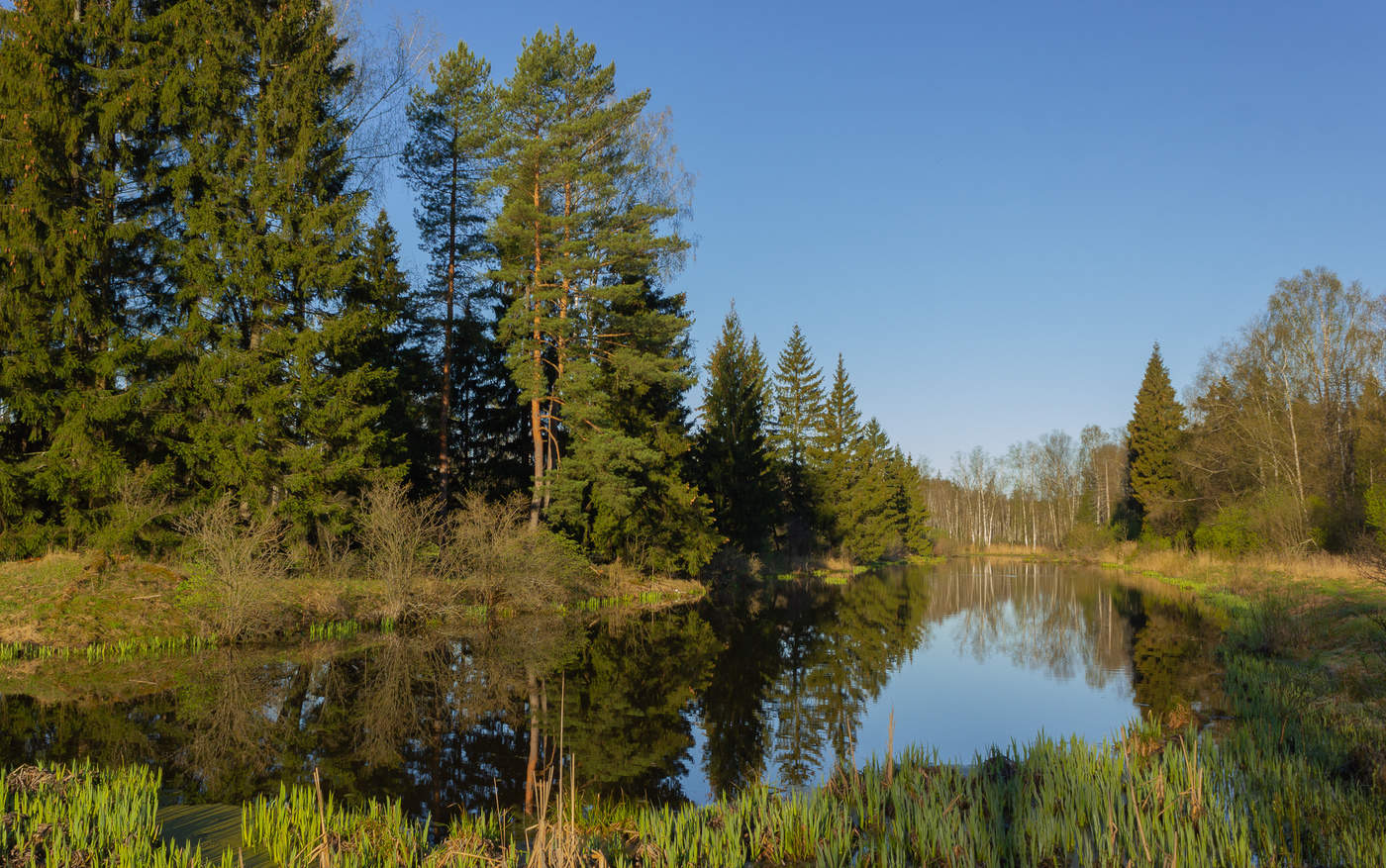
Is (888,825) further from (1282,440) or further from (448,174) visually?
(1282,440)

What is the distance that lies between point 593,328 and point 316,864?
69.9ft

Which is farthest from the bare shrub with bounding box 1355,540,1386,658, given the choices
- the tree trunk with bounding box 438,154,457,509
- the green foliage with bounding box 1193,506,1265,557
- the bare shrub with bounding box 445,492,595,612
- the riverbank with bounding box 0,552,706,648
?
the tree trunk with bounding box 438,154,457,509

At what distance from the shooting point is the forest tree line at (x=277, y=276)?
18.1 meters

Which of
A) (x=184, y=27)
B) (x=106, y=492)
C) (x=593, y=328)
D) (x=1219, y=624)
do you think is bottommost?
(x=1219, y=624)

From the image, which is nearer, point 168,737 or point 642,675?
point 168,737

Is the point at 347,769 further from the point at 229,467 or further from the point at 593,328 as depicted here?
the point at 593,328

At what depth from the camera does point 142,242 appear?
808 inches

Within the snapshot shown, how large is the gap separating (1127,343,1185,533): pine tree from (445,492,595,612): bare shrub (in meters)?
39.7

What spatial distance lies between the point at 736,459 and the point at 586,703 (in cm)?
2553

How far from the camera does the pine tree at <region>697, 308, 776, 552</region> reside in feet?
119

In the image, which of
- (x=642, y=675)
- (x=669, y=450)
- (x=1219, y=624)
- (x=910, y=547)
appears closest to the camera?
(x=642, y=675)

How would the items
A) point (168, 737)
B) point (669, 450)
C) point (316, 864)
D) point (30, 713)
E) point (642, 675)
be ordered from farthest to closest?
point (669, 450), point (642, 675), point (30, 713), point (168, 737), point (316, 864)

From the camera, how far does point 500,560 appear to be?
779 inches

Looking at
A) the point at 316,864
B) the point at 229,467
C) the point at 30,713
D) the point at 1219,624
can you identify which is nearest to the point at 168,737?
the point at 30,713
